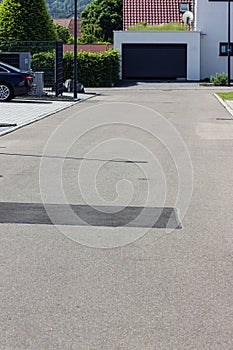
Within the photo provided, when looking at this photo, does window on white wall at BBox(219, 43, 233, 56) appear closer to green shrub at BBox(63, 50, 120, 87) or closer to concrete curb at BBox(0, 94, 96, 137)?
green shrub at BBox(63, 50, 120, 87)

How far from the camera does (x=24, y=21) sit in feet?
151

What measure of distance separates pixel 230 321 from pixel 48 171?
7.17m

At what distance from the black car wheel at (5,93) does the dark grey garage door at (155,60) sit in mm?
22634

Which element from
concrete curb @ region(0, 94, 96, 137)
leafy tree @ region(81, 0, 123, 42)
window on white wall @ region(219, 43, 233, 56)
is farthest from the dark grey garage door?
leafy tree @ region(81, 0, 123, 42)

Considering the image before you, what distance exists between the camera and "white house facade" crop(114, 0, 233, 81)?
51438 mm

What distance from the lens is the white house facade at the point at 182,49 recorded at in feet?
169

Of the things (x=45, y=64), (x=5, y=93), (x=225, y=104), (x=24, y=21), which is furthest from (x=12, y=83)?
(x=24, y=21)

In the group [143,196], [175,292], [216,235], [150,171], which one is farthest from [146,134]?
[175,292]

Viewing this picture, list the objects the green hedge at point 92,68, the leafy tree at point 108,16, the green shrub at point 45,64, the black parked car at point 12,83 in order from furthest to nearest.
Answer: the leafy tree at point 108,16
the green hedge at point 92,68
the green shrub at point 45,64
the black parked car at point 12,83

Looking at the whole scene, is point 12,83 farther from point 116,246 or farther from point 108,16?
point 108,16

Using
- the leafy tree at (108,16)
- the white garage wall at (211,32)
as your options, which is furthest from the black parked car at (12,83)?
the leafy tree at (108,16)

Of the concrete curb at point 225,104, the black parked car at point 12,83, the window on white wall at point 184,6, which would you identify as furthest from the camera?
the window on white wall at point 184,6

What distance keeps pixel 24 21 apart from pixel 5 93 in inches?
672

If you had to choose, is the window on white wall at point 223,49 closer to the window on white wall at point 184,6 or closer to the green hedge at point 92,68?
the window on white wall at point 184,6
